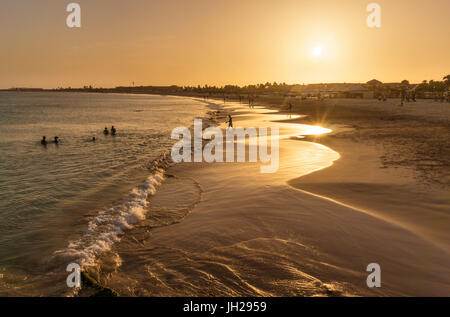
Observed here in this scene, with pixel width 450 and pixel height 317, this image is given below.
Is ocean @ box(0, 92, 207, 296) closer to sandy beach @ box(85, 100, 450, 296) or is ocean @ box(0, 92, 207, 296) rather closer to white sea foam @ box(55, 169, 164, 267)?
white sea foam @ box(55, 169, 164, 267)

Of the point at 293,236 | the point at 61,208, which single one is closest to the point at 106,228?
the point at 61,208

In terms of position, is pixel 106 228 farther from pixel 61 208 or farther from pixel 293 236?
pixel 293 236

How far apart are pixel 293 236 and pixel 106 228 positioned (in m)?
5.16

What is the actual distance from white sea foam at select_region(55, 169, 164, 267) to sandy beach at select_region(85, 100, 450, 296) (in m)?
0.35

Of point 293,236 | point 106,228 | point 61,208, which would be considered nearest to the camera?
point 293,236

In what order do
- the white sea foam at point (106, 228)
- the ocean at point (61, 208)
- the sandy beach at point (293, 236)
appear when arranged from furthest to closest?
1. the white sea foam at point (106, 228)
2. the ocean at point (61, 208)
3. the sandy beach at point (293, 236)

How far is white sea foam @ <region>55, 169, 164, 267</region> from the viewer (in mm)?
6383

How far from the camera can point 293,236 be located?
21.7ft

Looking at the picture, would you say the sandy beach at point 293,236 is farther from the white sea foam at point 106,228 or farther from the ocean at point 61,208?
the ocean at point 61,208

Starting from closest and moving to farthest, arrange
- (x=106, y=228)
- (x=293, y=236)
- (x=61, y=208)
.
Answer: (x=293, y=236) < (x=106, y=228) < (x=61, y=208)

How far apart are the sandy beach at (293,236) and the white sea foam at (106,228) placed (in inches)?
13.6

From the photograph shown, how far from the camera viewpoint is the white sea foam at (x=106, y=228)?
6383 mm

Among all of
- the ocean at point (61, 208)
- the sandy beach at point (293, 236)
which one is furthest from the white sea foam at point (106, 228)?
the sandy beach at point (293, 236)
